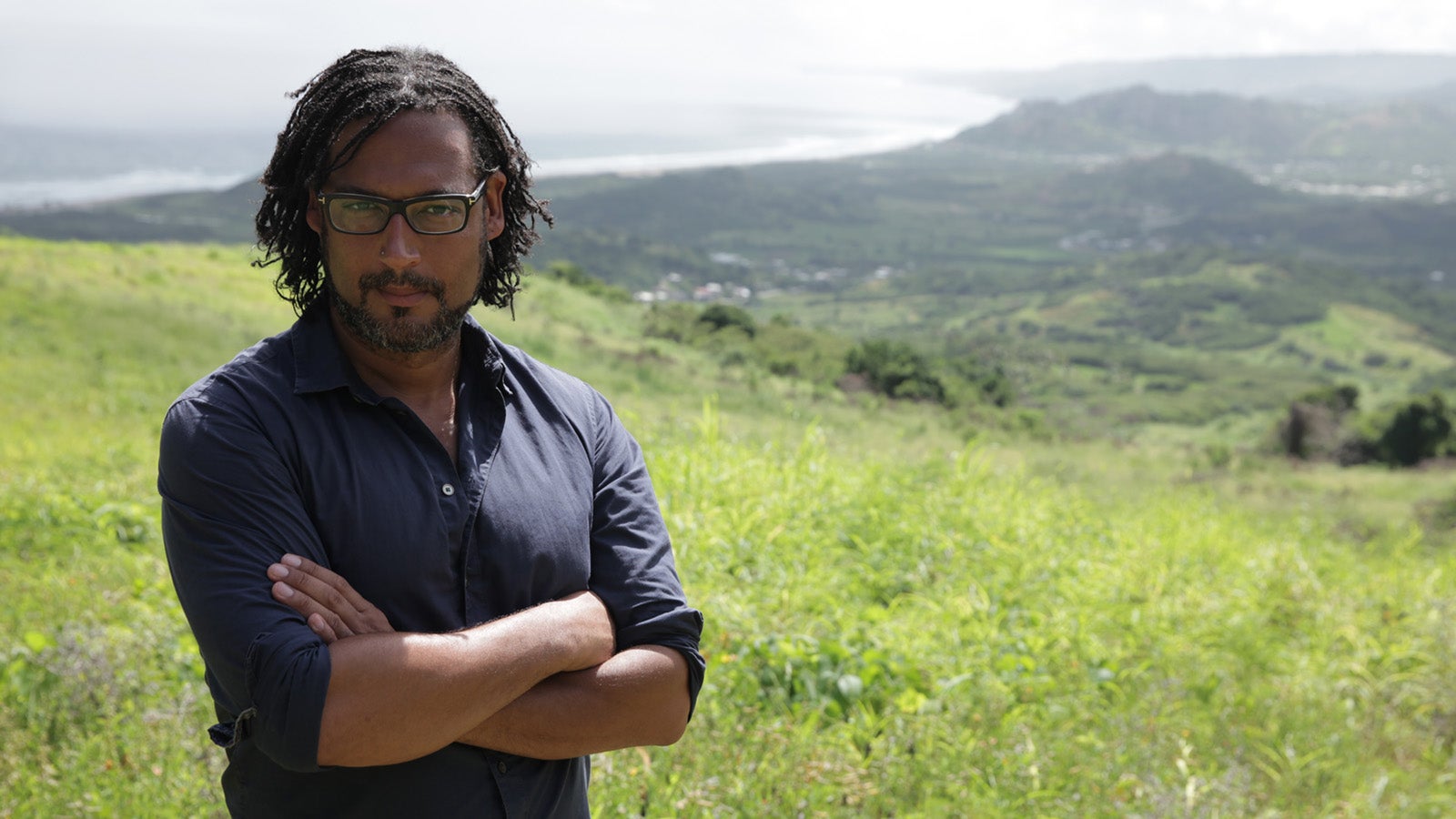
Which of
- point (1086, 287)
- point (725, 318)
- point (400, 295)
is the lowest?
point (1086, 287)

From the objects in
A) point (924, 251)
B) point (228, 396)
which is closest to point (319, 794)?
point (228, 396)

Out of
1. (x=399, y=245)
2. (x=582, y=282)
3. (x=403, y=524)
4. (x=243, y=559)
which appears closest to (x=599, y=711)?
(x=403, y=524)

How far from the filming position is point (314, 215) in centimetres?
173

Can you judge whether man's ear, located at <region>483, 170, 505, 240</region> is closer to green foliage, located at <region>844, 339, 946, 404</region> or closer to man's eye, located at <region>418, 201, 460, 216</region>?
man's eye, located at <region>418, 201, 460, 216</region>

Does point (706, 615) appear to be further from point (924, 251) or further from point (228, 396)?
point (924, 251)

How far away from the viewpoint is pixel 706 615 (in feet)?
13.7

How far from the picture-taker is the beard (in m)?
1.63

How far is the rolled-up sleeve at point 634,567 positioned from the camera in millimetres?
1812

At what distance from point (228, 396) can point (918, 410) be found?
25.2 metres

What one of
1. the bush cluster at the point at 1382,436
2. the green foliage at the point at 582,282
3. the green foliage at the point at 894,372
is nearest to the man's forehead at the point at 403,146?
the green foliage at the point at 894,372

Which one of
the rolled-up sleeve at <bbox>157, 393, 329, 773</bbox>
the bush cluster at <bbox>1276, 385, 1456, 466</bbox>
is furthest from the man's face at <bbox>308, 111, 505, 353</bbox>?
the bush cluster at <bbox>1276, 385, 1456, 466</bbox>

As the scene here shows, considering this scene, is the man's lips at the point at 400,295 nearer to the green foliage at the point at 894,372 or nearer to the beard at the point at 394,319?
the beard at the point at 394,319

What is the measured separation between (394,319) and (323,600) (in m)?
0.45

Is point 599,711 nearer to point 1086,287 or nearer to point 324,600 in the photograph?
point 324,600
